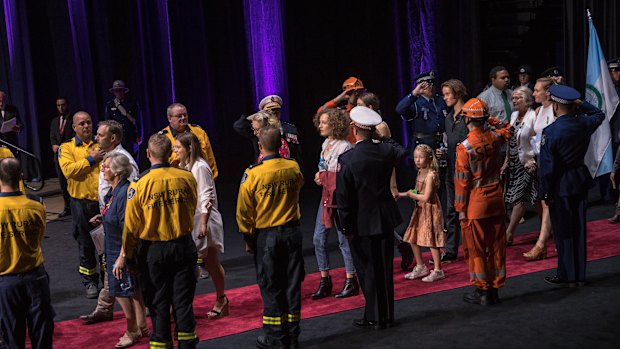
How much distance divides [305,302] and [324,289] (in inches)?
6.8

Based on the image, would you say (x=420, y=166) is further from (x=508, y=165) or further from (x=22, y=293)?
(x=22, y=293)

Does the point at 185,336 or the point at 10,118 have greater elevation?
the point at 10,118

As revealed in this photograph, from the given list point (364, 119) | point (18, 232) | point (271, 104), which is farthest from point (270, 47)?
point (18, 232)

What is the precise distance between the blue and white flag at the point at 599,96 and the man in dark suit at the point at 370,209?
10.2 feet

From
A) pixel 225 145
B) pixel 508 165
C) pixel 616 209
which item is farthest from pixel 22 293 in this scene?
pixel 225 145

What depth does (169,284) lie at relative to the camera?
180 inches

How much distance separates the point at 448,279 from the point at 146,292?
254 centimetres

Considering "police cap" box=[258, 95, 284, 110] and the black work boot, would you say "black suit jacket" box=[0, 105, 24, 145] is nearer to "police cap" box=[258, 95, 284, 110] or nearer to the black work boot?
"police cap" box=[258, 95, 284, 110]

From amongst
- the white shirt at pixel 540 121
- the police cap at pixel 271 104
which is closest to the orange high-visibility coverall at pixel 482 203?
the white shirt at pixel 540 121

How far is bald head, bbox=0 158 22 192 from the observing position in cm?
435

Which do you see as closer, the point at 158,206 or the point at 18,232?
the point at 18,232

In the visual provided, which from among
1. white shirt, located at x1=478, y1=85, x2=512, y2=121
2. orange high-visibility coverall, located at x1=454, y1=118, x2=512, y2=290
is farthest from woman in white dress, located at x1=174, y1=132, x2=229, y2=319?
white shirt, located at x1=478, y1=85, x2=512, y2=121

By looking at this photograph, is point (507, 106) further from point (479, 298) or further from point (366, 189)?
point (366, 189)

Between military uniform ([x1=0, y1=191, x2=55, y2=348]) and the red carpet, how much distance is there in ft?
2.57
